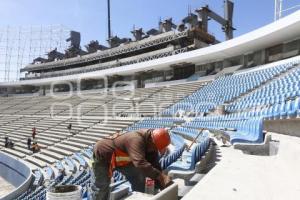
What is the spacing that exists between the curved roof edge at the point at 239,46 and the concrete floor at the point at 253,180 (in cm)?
1560

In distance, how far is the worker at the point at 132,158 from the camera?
3520 mm

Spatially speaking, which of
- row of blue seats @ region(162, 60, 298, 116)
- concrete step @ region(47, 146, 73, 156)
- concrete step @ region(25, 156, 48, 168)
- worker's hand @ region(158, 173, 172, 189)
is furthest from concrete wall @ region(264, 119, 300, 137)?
Result: concrete step @ region(25, 156, 48, 168)

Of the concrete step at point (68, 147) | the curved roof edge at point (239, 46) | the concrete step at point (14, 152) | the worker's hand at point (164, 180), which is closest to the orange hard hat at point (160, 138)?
the worker's hand at point (164, 180)

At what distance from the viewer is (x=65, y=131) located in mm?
23531

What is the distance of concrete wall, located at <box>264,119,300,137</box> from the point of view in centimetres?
800

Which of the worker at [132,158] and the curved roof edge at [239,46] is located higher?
the curved roof edge at [239,46]

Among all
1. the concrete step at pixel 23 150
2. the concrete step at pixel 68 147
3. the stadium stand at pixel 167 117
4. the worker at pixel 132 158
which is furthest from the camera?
the concrete step at pixel 23 150

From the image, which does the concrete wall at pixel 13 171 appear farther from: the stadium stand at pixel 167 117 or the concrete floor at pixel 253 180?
the concrete floor at pixel 253 180

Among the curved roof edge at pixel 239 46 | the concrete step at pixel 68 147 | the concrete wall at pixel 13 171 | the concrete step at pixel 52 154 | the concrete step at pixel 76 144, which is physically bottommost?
the concrete wall at pixel 13 171

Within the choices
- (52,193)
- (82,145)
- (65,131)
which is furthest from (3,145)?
(52,193)

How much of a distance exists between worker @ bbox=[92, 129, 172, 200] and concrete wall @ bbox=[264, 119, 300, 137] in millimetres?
5246

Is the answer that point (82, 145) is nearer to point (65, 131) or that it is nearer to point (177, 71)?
point (65, 131)

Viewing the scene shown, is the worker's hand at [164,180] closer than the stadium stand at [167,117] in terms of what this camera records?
Yes

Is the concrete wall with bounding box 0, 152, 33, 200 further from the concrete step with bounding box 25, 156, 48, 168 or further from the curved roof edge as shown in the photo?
the curved roof edge
